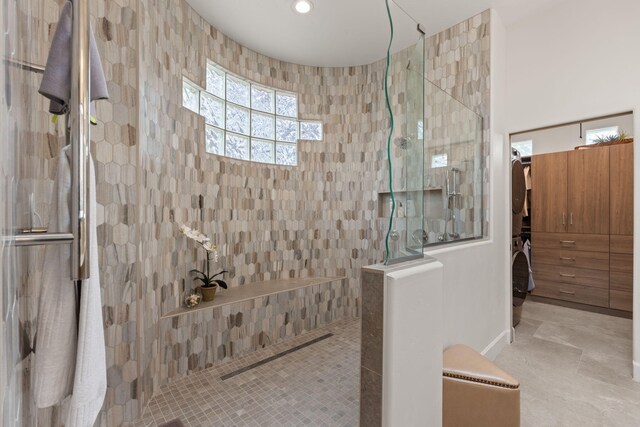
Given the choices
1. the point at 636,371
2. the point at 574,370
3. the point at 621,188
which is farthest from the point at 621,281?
the point at 574,370

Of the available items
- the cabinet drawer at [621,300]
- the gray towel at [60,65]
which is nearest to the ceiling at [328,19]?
the gray towel at [60,65]

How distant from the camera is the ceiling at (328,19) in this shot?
8.05 ft

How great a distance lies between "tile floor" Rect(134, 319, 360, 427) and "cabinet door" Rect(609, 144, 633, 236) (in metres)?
3.64

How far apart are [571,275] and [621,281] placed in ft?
1.49

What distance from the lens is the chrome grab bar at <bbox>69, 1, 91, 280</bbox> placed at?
580mm

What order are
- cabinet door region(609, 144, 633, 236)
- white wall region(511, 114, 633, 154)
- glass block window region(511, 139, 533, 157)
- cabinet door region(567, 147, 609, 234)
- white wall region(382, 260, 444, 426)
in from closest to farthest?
white wall region(382, 260, 444, 426) → cabinet door region(609, 144, 633, 236) → cabinet door region(567, 147, 609, 234) → white wall region(511, 114, 633, 154) → glass block window region(511, 139, 533, 157)

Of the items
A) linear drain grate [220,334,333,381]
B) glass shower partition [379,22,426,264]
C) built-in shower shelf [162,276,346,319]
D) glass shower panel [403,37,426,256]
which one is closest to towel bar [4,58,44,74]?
glass shower partition [379,22,426,264]


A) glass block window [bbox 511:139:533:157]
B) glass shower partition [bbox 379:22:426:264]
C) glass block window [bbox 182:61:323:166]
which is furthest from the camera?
glass block window [bbox 511:139:533:157]

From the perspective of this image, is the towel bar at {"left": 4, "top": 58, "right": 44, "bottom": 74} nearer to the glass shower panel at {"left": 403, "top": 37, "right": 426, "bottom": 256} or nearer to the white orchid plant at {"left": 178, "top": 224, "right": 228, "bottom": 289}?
the glass shower panel at {"left": 403, "top": 37, "right": 426, "bottom": 256}

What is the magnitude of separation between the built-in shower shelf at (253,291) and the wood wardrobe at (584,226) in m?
3.02

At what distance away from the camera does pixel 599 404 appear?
1.81 m

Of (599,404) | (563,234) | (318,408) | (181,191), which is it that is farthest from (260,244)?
(563,234)

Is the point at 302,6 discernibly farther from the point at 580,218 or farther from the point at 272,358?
the point at 580,218

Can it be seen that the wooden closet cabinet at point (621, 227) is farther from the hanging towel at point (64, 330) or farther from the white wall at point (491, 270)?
the hanging towel at point (64, 330)
